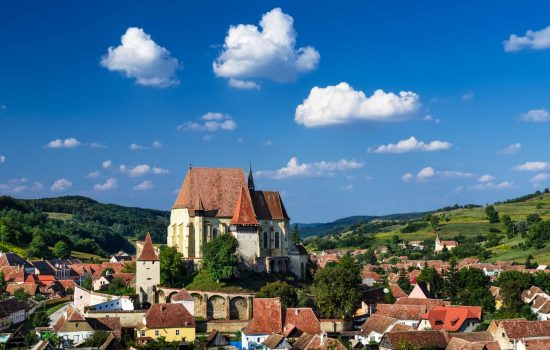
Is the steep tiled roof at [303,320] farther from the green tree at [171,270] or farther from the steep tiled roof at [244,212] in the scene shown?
the steep tiled roof at [244,212]

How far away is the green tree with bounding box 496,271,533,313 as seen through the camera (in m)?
77.0

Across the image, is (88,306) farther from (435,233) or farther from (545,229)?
(435,233)

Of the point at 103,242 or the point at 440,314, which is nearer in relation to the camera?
the point at 440,314

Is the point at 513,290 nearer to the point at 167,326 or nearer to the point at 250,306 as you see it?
the point at 250,306

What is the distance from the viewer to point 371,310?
7175cm

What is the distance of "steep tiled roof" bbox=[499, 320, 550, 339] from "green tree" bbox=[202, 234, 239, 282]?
2737 cm

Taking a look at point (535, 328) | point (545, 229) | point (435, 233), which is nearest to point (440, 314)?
point (535, 328)

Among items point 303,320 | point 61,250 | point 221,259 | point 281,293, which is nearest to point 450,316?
point 303,320

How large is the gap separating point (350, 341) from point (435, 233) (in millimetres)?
138628

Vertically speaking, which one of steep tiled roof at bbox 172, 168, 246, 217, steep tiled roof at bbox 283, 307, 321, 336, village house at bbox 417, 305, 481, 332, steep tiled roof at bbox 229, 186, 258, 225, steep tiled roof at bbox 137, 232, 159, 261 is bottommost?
village house at bbox 417, 305, 481, 332

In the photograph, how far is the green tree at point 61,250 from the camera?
137750 millimetres

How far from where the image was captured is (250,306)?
2751 inches

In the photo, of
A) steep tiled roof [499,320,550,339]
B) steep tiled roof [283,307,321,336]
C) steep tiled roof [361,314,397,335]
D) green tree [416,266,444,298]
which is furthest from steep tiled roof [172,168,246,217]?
steep tiled roof [499,320,550,339]

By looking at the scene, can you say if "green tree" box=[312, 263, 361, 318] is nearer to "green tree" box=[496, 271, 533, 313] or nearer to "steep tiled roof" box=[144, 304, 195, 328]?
"steep tiled roof" box=[144, 304, 195, 328]
